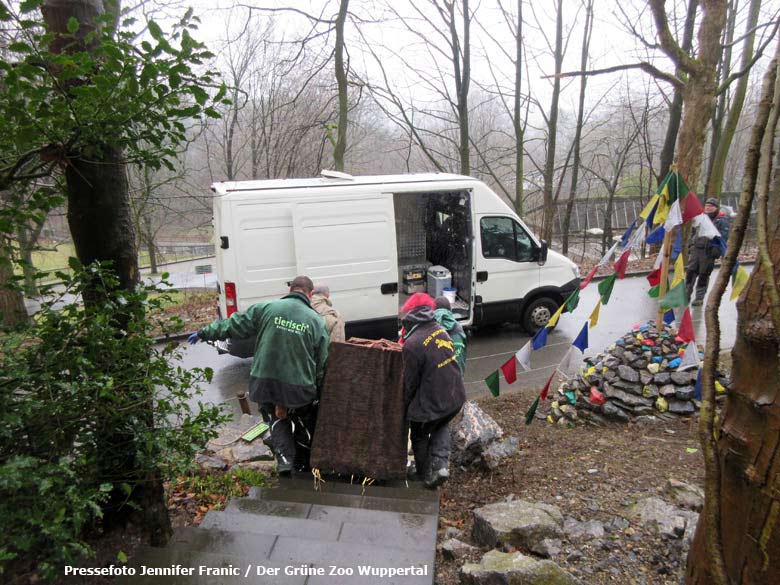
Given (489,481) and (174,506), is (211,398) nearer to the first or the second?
(174,506)

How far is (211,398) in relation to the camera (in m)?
6.55

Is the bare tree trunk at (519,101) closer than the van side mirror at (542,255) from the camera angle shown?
No

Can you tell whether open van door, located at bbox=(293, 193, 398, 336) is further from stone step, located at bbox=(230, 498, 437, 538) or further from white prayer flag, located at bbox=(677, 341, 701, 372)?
stone step, located at bbox=(230, 498, 437, 538)

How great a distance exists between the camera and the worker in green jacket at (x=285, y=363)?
3.96 meters

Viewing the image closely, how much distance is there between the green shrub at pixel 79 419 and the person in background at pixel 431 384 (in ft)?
5.40

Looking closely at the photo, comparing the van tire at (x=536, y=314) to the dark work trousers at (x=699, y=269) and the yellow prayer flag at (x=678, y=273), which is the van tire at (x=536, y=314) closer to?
the dark work trousers at (x=699, y=269)

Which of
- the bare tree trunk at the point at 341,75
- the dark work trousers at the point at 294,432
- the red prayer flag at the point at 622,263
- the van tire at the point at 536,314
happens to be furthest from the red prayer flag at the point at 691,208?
the bare tree trunk at the point at 341,75

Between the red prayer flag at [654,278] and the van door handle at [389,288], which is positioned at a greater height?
the red prayer flag at [654,278]

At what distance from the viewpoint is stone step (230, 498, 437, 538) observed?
2.96m

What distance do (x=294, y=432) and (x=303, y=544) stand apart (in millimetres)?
1789

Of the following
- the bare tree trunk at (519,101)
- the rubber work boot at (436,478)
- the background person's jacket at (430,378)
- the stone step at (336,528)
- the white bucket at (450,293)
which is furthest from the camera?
the bare tree trunk at (519,101)

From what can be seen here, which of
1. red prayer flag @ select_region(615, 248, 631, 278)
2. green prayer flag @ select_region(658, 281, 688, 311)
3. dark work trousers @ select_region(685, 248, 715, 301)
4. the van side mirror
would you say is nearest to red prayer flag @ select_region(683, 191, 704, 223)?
red prayer flag @ select_region(615, 248, 631, 278)

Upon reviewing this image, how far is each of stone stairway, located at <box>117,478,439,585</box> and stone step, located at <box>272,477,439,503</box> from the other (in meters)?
0.09

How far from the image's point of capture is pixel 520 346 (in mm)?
8094
